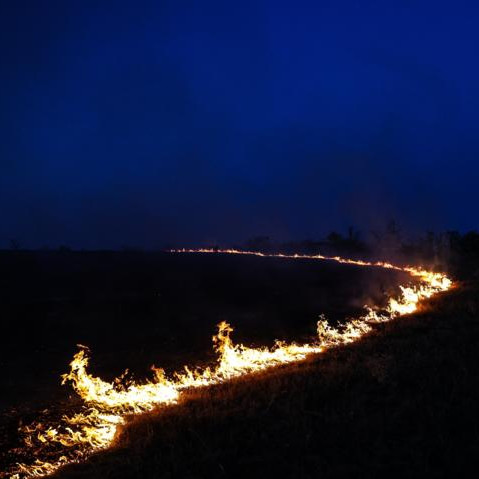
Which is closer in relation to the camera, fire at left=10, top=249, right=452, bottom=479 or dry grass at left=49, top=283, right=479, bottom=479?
dry grass at left=49, top=283, right=479, bottom=479

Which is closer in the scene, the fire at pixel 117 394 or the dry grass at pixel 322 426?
the dry grass at pixel 322 426

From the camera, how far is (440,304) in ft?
49.4

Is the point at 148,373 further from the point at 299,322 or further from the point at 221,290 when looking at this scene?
the point at 221,290

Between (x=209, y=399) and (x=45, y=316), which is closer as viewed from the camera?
(x=209, y=399)

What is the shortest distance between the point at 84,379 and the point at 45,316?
17.7 feet

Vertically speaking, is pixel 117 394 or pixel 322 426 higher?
pixel 117 394

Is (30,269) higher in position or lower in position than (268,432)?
higher

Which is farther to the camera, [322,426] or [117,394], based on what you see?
[117,394]

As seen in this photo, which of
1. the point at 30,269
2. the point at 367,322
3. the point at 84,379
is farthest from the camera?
the point at 30,269

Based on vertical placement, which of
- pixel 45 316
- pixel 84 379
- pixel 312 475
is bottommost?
pixel 312 475

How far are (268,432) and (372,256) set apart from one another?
35.3 metres

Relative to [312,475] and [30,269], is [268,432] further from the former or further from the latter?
[30,269]

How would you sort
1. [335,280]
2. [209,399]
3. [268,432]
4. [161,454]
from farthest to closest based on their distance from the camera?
[335,280], [209,399], [268,432], [161,454]

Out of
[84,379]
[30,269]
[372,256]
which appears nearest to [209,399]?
[84,379]
